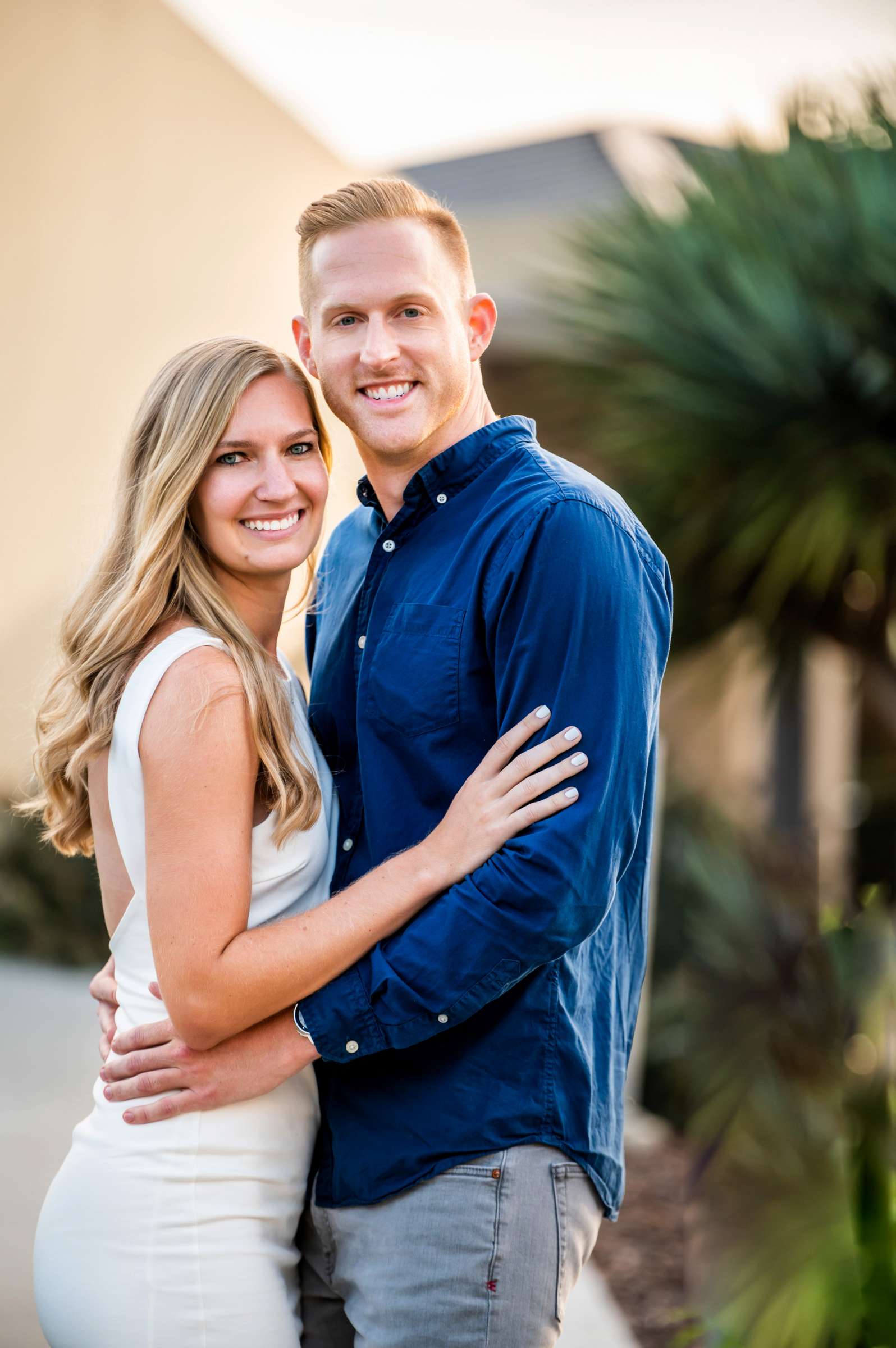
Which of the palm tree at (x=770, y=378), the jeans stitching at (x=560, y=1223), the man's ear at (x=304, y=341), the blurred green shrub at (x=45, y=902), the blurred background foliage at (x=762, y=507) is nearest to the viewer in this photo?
the jeans stitching at (x=560, y=1223)

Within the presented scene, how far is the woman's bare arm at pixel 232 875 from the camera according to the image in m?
1.83

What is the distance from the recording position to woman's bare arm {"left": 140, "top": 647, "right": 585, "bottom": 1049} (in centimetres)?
183

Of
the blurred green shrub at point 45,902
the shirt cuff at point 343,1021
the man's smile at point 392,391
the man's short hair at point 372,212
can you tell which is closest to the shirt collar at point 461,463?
the man's smile at point 392,391

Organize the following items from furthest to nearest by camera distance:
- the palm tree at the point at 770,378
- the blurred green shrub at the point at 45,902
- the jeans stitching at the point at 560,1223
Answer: the blurred green shrub at the point at 45,902 → the palm tree at the point at 770,378 → the jeans stitching at the point at 560,1223

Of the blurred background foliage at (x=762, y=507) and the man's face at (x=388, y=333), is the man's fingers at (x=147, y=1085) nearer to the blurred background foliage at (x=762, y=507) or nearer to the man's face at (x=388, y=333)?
the man's face at (x=388, y=333)

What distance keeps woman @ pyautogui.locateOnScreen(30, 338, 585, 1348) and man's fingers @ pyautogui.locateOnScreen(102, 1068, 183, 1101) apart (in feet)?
0.15

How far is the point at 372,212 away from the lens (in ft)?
6.87

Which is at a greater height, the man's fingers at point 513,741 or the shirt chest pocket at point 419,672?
the shirt chest pocket at point 419,672

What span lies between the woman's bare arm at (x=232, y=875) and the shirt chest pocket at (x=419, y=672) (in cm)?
13

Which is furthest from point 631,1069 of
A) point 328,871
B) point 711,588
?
point 328,871

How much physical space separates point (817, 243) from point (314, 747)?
4224 millimetres

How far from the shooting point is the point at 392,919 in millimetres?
1859

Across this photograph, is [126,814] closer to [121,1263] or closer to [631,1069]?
[121,1263]

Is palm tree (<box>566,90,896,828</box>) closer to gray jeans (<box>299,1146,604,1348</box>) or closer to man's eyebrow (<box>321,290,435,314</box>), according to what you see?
man's eyebrow (<box>321,290,435,314</box>)
